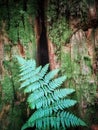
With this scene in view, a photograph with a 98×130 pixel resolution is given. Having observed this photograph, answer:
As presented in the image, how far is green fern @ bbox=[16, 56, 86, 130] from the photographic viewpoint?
197 cm

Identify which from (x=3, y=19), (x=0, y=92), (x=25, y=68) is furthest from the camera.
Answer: (x=0, y=92)

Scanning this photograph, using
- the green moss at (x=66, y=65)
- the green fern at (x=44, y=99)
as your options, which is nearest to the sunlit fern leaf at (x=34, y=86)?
the green fern at (x=44, y=99)

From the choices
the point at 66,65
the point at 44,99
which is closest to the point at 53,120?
the point at 44,99

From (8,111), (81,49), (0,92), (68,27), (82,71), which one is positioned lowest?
(8,111)

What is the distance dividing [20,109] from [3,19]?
82 centimetres

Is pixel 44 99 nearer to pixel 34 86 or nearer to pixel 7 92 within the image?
pixel 34 86

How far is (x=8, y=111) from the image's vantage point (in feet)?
7.39

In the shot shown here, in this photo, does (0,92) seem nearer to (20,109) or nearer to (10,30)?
(20,109)

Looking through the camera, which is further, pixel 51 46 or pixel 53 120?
pixel 51 46

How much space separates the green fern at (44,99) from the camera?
1.97 metres

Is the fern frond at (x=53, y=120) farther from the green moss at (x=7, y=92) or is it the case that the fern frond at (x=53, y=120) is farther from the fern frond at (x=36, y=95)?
the green moss at (x=7, y=92)

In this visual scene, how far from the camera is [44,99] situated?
201cm

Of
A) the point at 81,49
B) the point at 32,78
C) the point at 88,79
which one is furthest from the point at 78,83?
the point at 32,78

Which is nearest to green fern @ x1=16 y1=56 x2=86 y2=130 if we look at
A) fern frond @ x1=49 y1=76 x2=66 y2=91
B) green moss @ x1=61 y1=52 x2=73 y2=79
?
fern frond @ x1=49 y1=76 x2=66 y2=91
